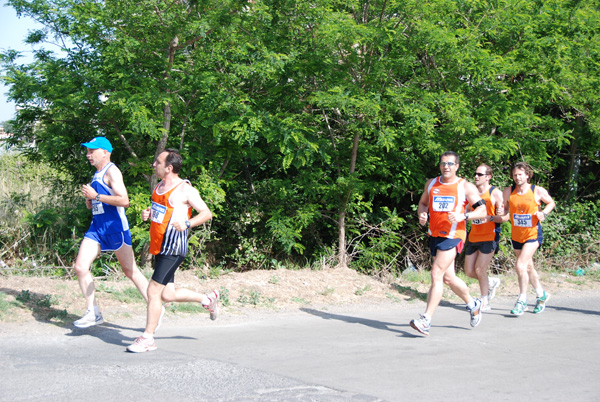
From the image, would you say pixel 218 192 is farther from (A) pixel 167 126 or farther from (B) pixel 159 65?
(B) pixel 159 65

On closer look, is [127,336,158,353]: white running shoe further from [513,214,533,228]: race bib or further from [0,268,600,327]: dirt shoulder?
[513,214,533,228]: race bib

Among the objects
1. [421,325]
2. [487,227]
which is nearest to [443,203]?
[421,325]

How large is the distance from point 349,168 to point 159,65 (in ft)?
12.5

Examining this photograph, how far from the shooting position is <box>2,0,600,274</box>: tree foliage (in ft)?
30.7

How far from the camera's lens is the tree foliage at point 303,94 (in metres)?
9.36

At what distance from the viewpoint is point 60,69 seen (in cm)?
963

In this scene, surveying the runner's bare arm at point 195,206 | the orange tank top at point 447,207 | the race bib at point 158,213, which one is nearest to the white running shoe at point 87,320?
the race bib at point 158,213

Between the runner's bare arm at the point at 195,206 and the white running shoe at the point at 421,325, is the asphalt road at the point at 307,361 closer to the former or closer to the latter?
the white running shoe at the point at 421,325

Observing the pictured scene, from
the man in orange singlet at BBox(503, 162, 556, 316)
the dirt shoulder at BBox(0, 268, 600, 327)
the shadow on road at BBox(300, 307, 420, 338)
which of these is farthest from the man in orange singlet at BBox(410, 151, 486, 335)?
the dirt shoulder at BBox(0, 268, 600, 327)

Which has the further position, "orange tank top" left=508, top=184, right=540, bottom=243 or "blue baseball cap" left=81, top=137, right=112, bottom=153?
"orange tank top" left=508, top=184, right=540, bottom=243

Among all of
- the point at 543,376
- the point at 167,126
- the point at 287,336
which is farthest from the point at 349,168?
the point at 543,376

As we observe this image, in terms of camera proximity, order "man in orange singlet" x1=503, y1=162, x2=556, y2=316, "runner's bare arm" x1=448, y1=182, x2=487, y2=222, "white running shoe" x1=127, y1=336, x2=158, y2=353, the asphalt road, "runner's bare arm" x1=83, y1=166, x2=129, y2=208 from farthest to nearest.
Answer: "man in orange singlet" x1=503, y1=162, x2=556, y2=316 < "runner's bare arm" x1=448, y1=182, x2=487, y2=222 < "runner's bare arm" x1=83, y1=166, x2=129, y2=208 < "white running shoe" x1=127, y1=336, x2=158, y2=353 < the asphalt road

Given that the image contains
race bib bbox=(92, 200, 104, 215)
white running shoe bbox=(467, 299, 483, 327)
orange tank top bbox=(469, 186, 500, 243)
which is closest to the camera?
race bib bbox=(92, 200, 104, 215)

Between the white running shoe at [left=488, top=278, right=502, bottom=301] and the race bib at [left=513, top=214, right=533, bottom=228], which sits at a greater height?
the race bib at [left=513, top=214, right=533, bottom=228]
